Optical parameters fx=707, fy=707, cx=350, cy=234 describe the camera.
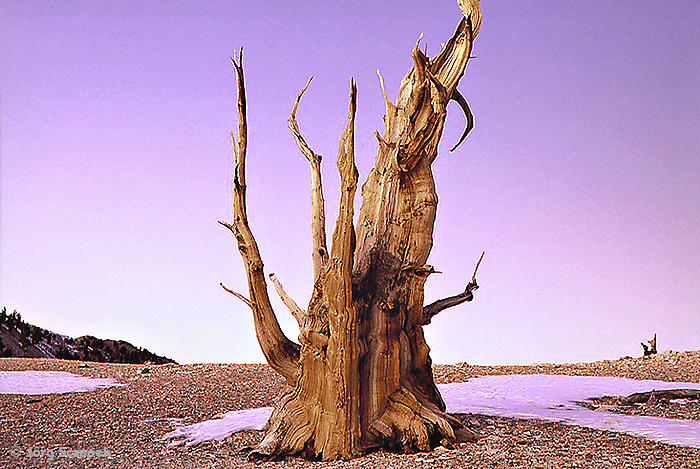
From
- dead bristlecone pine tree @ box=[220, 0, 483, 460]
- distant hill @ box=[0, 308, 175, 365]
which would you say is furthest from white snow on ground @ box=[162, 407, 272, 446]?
distant hill @ box=[0, 308, 175, 365]

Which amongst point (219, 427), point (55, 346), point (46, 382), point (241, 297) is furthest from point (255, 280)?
point (55, 346)

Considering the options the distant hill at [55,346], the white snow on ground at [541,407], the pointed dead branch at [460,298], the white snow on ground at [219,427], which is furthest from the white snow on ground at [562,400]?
the distant hill at [55,346]

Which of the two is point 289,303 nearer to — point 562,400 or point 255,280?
point 255,280

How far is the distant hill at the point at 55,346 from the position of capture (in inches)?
637

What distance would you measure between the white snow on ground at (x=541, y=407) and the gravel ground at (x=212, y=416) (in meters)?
0.27

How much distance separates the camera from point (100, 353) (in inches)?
696

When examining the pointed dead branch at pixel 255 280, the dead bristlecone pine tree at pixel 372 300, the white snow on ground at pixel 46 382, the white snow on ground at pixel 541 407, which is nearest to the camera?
the dead bristlecone pine tree at pixel 372 300

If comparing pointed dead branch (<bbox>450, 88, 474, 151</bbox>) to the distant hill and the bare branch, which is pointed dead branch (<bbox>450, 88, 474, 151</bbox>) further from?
the distant hill

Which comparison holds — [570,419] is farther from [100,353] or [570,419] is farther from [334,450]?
[100,353]

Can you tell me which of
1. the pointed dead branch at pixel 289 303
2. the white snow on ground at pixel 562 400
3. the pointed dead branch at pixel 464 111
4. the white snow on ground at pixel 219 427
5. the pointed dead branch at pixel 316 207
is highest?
the pointed dead branch at pixel 464 111

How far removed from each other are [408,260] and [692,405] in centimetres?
424

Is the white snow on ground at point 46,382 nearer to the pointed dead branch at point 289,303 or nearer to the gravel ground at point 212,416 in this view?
the gravel ground at point 212,416

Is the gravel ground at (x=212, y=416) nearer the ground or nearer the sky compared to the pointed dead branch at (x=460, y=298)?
nearer the ground

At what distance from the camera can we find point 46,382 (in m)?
10.3
